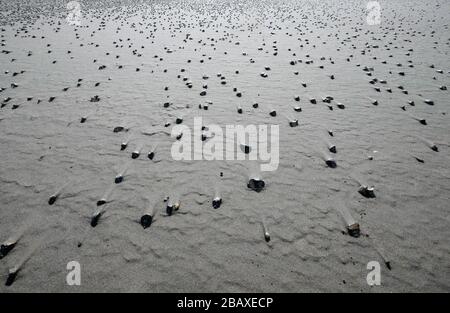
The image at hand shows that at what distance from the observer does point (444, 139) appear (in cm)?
688

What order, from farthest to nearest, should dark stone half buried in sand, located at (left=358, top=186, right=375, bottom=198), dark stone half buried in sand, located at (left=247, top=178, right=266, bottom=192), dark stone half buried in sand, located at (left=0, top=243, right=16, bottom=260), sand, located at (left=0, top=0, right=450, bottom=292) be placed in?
dark stone half buried in sand, located at (left=247, top=178, right=266, bottom=192)
dark stone half buried in sand, located at (left=358, top=186, right=375, bottom=198)
dark stone half buried in sand, located at (left=0, top=243, right=16, bottom=260)
sand, located at (left=0, top=0, right=450, bottom=292)

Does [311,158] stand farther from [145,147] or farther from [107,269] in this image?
[107,269]

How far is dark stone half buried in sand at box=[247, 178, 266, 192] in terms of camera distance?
17.9ft

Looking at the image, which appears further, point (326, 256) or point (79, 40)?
point (79, 40)

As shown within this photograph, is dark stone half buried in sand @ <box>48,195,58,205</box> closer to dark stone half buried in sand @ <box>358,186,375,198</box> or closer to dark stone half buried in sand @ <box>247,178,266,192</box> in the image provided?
dark stone half buried in sand @ <box>247,178,266,192</box>

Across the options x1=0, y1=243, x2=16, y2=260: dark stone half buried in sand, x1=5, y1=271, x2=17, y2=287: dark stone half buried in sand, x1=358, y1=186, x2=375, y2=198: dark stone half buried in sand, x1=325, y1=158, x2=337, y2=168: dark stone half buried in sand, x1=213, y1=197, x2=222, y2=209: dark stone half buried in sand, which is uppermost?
x1=325, y1=158, x2=337, y2=168: dark stone half buried in sand

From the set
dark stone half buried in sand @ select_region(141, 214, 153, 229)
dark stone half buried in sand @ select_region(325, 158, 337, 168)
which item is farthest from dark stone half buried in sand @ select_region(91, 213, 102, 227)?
dark stone half buried in sand @ select_region(325, 158, 337, 168)

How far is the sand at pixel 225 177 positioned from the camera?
13.5 ft

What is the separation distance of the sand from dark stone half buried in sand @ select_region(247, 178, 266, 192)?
0.59ft

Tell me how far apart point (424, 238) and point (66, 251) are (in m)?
5.67

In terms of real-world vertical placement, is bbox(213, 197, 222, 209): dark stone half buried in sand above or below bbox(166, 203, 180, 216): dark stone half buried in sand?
above

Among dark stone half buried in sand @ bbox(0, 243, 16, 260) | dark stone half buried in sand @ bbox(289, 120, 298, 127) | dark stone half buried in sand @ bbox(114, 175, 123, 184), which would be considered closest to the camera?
dark stone half buried in sand @ bbox(0, 243, 16, 260)

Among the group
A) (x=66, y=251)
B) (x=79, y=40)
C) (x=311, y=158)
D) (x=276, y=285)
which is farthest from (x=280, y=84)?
(x=79, y=40)
